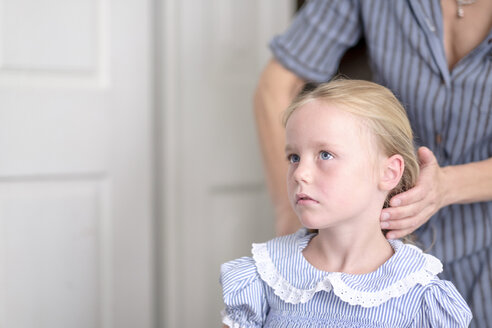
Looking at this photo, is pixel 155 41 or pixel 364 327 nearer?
pixel 364 327

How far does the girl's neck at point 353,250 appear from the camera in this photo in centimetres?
108

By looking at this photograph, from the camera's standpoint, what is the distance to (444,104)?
4.18 feet

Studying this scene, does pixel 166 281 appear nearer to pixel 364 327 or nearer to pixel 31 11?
pixel 31 11

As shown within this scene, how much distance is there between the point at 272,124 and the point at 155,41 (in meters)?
0.64

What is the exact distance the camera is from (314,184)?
1018 millimetres

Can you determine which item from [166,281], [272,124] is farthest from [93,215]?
[272,124]


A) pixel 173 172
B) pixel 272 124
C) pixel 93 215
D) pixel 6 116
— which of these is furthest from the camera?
pixel 173 172

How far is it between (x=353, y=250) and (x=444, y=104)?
406mm

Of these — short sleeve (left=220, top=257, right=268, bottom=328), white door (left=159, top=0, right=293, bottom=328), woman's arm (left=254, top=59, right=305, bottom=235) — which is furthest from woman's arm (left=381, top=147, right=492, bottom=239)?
white door (left=159, top=0, right=293, bottom=328)

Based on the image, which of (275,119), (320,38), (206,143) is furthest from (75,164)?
(320,38)

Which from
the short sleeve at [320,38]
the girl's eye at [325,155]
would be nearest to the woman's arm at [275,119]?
the short sleeve at [320,38]

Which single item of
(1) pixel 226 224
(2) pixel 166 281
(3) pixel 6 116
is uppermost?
(3) pixel 6 116

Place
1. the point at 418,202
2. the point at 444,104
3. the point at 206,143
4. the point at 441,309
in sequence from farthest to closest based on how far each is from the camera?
the point at 206,143 < the point at 444,104 < the point at 418,202 < the point at 441,309

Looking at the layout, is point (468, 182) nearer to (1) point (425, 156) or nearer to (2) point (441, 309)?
(1) point (425, 156)
